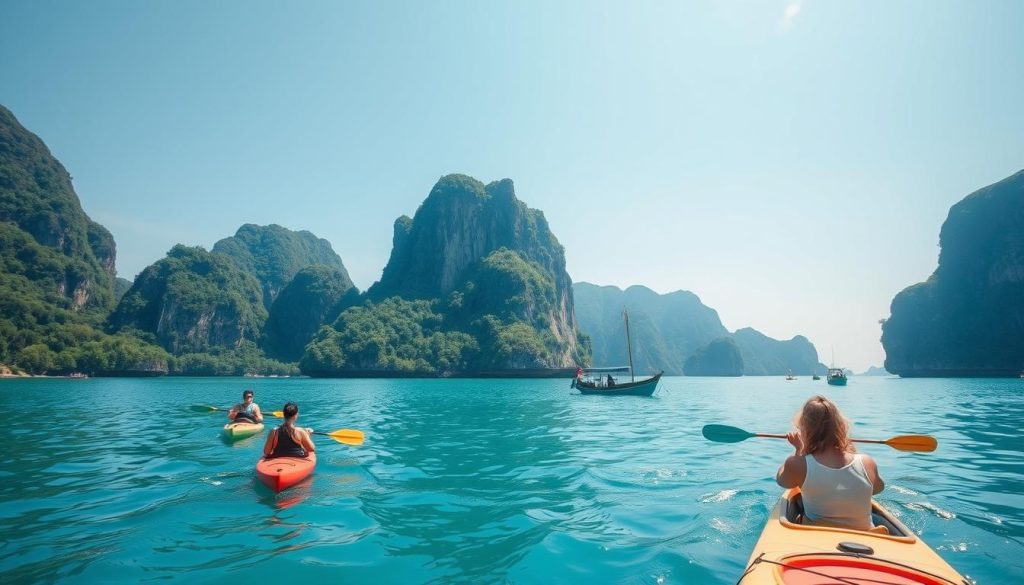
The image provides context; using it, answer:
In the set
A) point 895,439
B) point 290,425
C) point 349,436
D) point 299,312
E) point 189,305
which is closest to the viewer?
point 895,439

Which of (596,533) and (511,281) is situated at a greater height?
(511,281)

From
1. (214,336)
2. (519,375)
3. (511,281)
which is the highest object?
(511,281)

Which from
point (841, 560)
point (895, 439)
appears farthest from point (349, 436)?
point (895, 439)

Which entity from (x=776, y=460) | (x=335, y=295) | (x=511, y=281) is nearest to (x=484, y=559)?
(x=776, y=460)

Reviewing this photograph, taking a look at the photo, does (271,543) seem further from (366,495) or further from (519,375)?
(519,375)

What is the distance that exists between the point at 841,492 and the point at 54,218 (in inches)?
7579

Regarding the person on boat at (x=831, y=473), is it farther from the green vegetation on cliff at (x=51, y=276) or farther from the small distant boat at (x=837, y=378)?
the green vegetation on cliff at (x=51, y=276)

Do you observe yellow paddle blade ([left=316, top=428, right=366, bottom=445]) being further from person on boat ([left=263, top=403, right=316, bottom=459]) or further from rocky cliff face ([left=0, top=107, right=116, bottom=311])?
rocky cliff face ([left=0, top=107, right=116, bottom=311])

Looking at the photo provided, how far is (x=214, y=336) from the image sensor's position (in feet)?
544

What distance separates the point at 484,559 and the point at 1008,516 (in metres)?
8.13

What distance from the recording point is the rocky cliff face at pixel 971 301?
112750 mm

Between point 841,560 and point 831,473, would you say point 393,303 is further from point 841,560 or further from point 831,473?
point 841,560

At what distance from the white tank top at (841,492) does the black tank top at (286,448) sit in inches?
362

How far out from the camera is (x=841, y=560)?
3643mm
